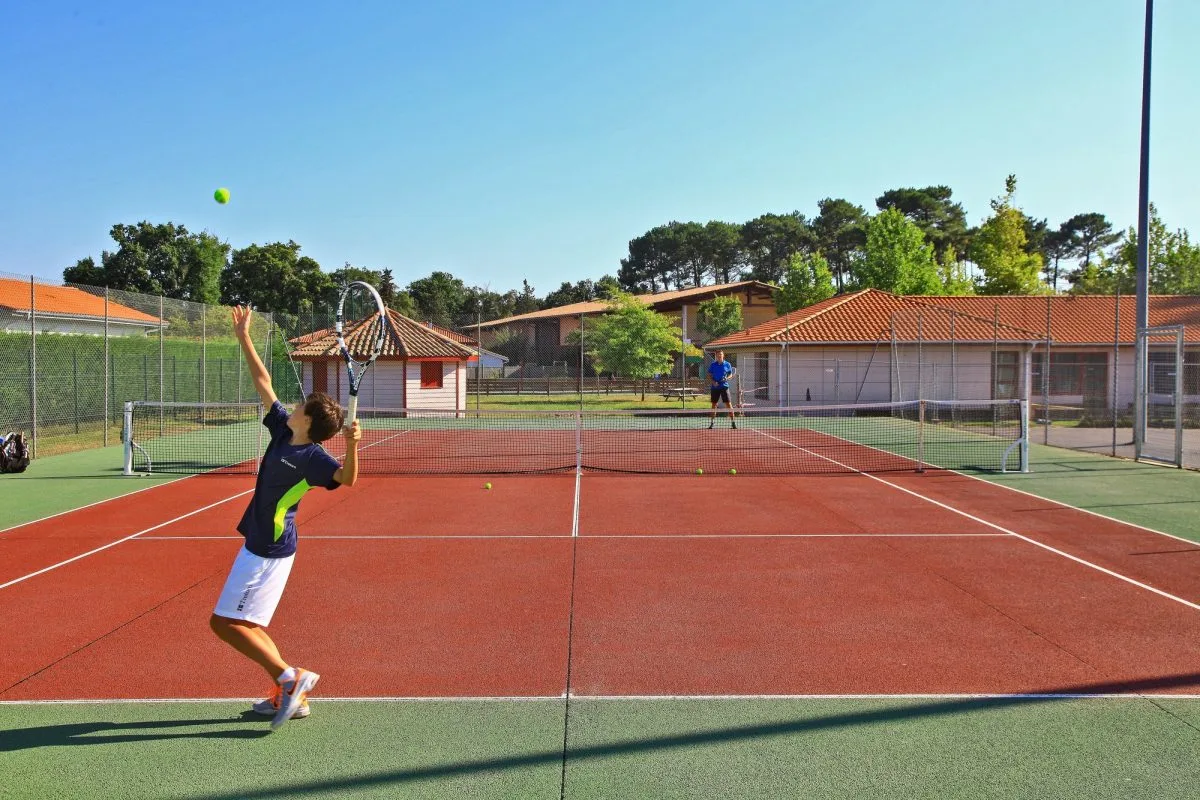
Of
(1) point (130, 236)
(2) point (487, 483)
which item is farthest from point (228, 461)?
(1) point (130, 236)

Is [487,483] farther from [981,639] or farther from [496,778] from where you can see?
[496,778]

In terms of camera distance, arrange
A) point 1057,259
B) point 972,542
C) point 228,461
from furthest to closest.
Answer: point 1057,259 → point 228,461 → point 972,542

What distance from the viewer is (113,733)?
462 centimetres

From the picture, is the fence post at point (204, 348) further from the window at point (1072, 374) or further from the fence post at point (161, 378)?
the window at point (1072, 374)

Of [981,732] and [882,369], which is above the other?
[882,369]

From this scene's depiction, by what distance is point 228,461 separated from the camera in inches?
669

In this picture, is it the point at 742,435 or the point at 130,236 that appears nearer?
the point at 742,435

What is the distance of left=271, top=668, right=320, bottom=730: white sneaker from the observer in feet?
15.2

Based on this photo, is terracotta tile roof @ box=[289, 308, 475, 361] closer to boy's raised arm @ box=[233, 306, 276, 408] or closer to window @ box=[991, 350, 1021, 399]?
window @ box=[991, 350, 1021, 399]

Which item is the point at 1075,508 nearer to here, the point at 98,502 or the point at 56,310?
the point at 98,502

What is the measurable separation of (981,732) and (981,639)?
171cm

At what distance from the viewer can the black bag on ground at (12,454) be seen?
1458cm

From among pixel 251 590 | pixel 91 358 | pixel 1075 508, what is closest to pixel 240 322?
pixel 251 590

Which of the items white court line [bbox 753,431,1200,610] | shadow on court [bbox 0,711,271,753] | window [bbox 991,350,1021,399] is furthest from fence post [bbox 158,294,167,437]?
window [bbox 991,350,1021,399]
